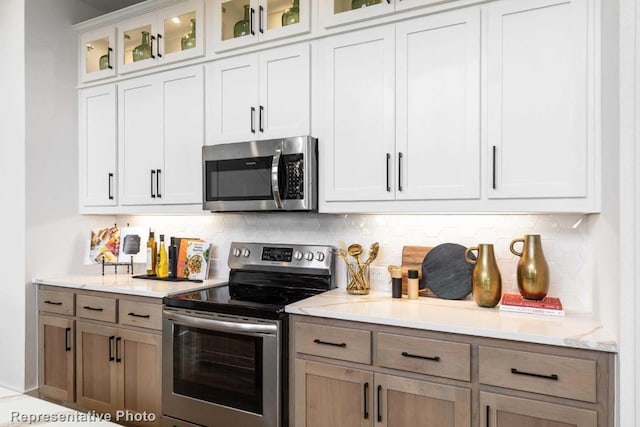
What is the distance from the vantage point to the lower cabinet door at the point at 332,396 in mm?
1862

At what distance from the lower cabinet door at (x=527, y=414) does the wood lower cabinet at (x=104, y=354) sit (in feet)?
5.68

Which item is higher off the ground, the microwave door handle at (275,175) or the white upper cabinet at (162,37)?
the white upper cabinet at (162,37)

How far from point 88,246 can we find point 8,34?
5.23ft

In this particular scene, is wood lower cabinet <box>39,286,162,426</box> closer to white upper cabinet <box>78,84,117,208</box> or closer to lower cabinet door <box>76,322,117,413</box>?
lower cabinet door <box>76,322,117,413</box>

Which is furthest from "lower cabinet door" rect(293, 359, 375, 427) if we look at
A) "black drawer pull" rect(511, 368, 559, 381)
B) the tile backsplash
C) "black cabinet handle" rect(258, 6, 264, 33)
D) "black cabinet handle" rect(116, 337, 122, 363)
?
"black cabinet handle" rect(258, 6, 264, 33)

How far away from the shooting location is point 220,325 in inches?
85.8

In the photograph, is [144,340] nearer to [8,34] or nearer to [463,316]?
[463,316]

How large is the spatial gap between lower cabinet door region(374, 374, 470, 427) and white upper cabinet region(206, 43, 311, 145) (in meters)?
1.36

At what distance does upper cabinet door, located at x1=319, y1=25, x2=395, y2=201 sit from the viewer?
2152 millimetres

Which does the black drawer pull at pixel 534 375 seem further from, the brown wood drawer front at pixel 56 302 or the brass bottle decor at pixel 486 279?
the brown wood drawer front at pixel 56 302

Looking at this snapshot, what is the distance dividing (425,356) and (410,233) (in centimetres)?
83

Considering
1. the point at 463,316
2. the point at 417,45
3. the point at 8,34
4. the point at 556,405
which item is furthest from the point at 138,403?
the point at 8,34

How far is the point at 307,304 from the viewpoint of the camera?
208cm

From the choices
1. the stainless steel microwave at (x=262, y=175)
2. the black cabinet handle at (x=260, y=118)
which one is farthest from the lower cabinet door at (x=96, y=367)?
the black cabinet handle at (x=260, y=118)
